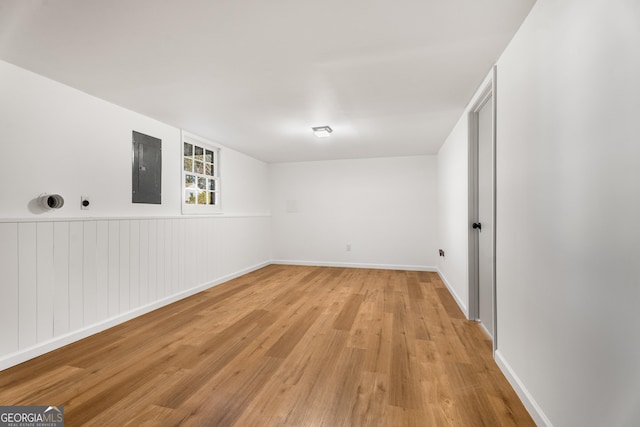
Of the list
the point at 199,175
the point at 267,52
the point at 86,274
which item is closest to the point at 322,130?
the point at 267,52

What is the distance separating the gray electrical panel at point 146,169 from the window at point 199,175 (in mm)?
455

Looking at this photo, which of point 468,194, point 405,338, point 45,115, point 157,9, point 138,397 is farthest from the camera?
point 468,194

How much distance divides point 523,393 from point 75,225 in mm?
3682

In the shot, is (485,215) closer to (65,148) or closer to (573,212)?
(573,212)

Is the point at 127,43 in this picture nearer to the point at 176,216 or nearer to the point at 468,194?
the point at 176,216

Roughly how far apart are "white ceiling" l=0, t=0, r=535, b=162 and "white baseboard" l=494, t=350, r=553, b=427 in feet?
7.15

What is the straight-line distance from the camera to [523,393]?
169cm

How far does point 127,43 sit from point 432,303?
3.97 metres

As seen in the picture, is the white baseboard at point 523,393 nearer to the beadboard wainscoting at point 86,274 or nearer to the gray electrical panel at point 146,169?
the beadboard wainscoting at point 86,274

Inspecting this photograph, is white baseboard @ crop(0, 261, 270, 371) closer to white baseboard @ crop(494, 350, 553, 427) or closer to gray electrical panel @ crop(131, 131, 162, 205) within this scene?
gray electrical panel @ crop(131, 131, 162, 205)

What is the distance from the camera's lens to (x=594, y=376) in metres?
1.10

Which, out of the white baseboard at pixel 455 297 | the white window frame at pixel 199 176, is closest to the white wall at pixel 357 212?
the white baseboard at pixel 455 297

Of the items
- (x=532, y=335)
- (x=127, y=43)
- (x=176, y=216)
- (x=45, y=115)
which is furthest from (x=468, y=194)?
(x=45, y=115)

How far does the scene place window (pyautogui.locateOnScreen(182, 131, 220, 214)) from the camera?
4160 millimetres
